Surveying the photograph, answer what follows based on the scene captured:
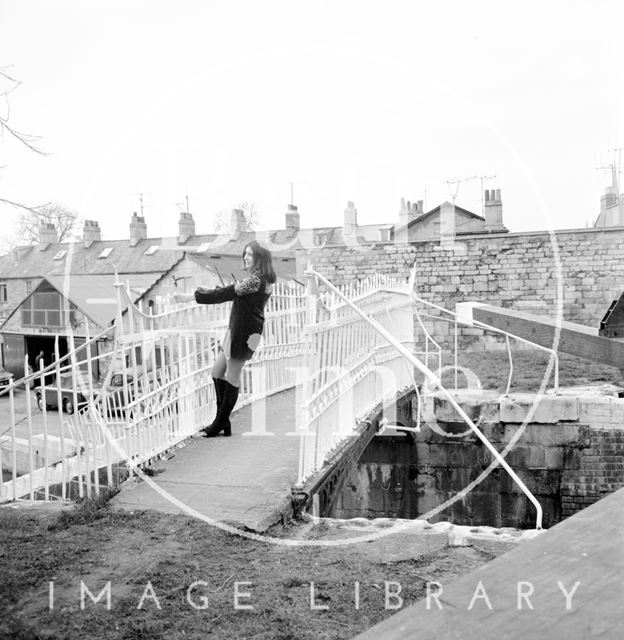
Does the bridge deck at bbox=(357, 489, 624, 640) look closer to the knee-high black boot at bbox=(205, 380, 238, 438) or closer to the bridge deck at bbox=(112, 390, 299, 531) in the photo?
Result: the bridge deck at bbox=(112, 390, 299, 531)

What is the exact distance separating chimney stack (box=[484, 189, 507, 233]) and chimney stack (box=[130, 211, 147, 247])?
78.3 ft

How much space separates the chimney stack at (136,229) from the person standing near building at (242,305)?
3753cm

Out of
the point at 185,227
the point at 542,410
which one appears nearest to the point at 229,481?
the point at 542,410

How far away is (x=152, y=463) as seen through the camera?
5.84 meters

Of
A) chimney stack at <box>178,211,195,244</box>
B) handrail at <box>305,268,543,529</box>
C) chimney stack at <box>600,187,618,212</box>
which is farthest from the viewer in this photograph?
chimney stack at <box>178,211,195,244</box>

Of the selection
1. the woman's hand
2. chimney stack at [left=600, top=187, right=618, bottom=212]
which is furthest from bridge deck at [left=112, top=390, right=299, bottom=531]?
chimney stack at [left=600, top=187, right=618, bottom=212]

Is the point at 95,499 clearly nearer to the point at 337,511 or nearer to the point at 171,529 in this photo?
the point at 171,529

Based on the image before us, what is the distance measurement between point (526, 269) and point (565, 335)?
61.0 feet

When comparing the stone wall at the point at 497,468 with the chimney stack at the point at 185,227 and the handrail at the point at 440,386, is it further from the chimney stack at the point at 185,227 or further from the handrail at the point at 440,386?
the chimney stack at the point at 185,227

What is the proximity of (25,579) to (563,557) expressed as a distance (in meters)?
3.31

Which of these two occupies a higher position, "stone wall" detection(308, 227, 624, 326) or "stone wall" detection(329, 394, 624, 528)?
"stone wall" detection(308, 227, 624, 326)

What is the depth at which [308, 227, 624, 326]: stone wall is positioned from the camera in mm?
19062

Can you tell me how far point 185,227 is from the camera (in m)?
43.4

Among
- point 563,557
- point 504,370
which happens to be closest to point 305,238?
point 504,370
